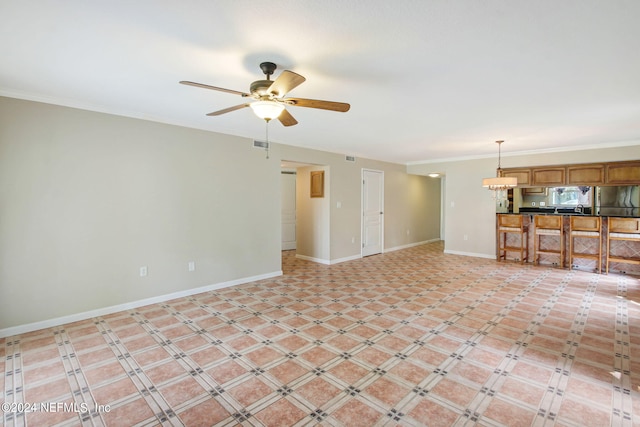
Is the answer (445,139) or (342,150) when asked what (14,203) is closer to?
(342,150)

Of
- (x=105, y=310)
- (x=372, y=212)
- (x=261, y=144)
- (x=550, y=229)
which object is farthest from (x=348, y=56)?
(x=550, y=229)

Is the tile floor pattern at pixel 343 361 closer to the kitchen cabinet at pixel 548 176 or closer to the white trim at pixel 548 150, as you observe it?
the kitchen cabinet at pixel 548 176

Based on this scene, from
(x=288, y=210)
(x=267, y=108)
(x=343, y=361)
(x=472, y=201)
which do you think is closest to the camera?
(x=267, y=108)

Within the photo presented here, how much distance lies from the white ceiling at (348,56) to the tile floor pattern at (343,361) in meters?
2.42

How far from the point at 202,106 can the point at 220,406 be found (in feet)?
9.76

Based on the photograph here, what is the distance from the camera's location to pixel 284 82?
2.04 meters

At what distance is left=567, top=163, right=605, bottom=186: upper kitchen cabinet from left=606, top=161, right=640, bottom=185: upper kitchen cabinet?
11cm

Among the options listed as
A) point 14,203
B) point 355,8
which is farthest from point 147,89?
point 355,8

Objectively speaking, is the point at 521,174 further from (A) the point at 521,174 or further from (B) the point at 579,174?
(B) the point at 579,174

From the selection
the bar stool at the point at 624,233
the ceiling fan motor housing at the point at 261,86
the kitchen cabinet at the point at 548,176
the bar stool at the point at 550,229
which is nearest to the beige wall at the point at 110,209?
the ceiling fan motor housing at the point at 261,86

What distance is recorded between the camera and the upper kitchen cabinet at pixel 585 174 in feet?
18.7

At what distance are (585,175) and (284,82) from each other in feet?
21.7

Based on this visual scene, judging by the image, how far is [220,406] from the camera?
202 cm

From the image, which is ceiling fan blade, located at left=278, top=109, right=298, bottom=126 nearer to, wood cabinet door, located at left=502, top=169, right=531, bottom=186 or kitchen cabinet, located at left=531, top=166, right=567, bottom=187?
wood cabinet door, located at left=502, top=169, right=531, bottom=186
